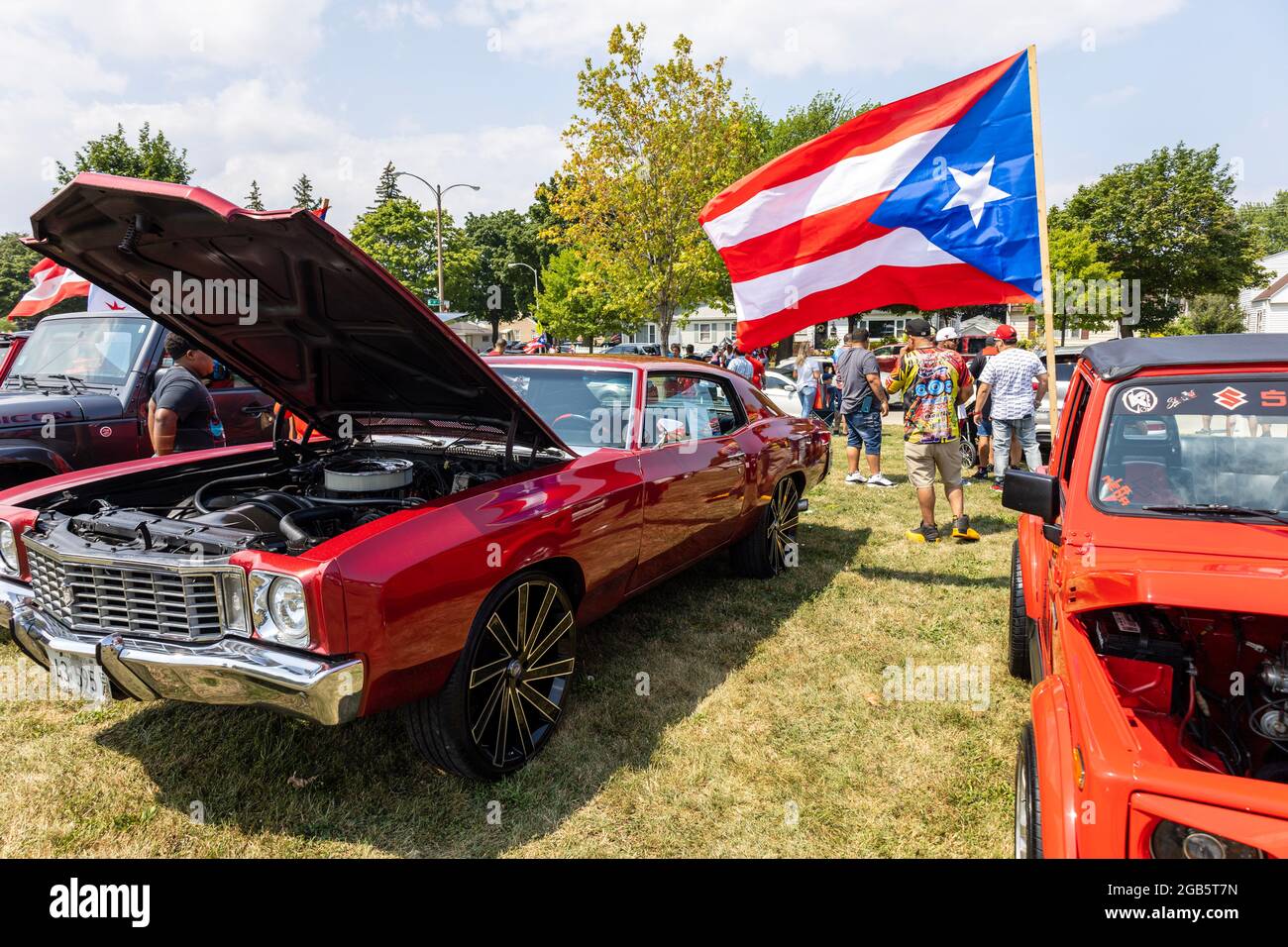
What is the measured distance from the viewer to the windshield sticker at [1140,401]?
9.21 feet

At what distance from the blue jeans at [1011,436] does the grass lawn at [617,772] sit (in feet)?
13.2

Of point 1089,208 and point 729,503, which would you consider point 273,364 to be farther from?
point 1089,208

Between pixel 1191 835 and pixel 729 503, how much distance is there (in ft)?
11.2

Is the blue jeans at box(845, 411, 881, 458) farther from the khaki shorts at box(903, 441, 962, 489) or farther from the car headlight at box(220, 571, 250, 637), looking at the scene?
the car headlight at box(220, 571, 250, 637)

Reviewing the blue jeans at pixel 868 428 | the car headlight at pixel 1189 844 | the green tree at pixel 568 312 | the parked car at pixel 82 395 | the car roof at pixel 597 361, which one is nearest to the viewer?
the car headlight at pixel 1189 844

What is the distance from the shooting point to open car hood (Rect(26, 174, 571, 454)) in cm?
274

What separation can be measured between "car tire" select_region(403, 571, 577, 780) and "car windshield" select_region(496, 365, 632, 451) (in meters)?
1.11

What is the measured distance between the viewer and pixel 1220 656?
2.45 m

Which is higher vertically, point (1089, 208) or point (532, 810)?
point (1089, 208)

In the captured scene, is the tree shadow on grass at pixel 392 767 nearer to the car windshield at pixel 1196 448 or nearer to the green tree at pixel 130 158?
the car windshield at pixel 1196 448

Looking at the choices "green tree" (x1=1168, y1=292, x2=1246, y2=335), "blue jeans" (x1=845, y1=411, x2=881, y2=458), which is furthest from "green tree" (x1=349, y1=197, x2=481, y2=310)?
"green tree" (x1=1168, y1=292, x2=1246, y2=335)

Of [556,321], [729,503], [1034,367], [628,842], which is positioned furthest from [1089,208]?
[628,842]

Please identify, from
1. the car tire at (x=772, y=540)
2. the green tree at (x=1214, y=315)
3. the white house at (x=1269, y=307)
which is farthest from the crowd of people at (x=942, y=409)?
the white house at (x=1269, y=307)

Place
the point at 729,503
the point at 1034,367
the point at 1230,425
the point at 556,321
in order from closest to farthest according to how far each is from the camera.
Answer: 1. the point at 1230,425
2. the point at 729,503
3. the point at 1034,367
4. the point at 556,321
